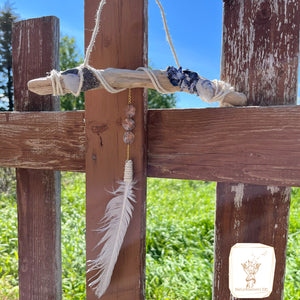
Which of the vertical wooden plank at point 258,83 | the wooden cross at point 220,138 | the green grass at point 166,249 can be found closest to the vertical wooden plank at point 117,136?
the wooden cross at point 220,138

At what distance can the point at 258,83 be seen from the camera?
86cm

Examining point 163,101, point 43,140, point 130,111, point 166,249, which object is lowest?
point 166,249

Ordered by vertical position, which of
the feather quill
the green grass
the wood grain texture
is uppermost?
the wood grain texture

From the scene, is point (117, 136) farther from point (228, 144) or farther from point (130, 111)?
point (228, 144)

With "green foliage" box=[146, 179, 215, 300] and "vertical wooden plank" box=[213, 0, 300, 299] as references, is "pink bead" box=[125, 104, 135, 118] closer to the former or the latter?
"vertical wooden plank" box=[213, 0, 300, 299]

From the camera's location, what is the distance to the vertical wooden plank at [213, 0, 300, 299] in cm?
84

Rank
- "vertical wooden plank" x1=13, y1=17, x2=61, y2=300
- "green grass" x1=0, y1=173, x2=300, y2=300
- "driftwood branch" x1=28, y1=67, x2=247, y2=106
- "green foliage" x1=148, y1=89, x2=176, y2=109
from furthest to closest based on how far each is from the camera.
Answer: "green foliage" x1=148, y1=89, x2=176, y2=109 < "green grass" x1=0, y1=173, x2=300, y2=300 < "vertical wooden plank" x1=13, y1=17, x2=61, y2=300 < "driftwood branch" x1=28, y1=67, x2=247, y2=106

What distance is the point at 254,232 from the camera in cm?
92

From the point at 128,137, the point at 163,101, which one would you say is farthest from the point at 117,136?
the point at 163,101

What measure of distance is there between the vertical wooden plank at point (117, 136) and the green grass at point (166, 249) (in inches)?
46.5

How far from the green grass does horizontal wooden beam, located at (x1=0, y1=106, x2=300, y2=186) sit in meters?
1.41

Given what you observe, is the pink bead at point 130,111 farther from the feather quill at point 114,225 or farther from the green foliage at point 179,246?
the green foliage at point 179,246

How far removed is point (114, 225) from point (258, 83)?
66cm

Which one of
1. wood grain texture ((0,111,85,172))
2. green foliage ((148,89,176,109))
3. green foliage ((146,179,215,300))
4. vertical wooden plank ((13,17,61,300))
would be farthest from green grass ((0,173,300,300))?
green foliage ((148,89,176,109))
